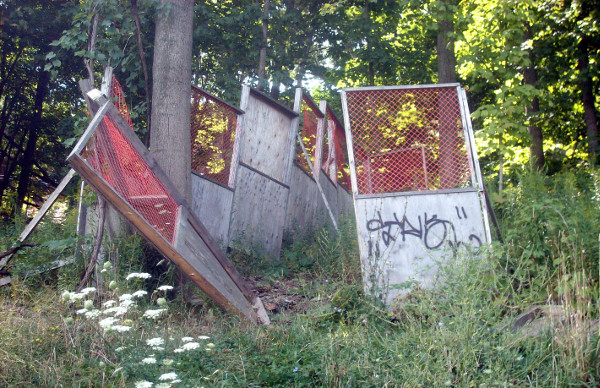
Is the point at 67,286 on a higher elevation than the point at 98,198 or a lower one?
lower

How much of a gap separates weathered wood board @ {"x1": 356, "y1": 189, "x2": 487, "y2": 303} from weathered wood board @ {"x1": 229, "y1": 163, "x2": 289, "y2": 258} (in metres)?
2.15

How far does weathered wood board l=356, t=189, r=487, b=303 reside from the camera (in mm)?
5988

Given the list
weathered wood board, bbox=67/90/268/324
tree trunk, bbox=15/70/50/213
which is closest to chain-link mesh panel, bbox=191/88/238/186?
weathered wood board, bbox=67/90/268/324

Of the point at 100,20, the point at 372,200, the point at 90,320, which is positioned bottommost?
the point at 90,320

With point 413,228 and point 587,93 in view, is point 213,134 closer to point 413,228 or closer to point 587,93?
point 413,228

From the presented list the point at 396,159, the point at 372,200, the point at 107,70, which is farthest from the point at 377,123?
the point at 107,70

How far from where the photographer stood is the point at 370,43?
14516mm

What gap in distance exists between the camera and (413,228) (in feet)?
20.0

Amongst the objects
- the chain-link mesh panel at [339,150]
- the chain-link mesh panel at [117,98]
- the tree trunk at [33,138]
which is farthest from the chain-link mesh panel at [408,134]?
the tree trunk at [33,138]

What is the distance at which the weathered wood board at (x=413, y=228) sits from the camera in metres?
5.99

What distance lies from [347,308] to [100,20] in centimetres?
492

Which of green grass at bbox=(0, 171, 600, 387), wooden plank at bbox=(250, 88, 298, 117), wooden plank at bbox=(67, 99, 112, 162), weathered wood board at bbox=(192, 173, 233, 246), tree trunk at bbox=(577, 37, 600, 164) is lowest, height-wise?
green grass at bbox=(0, 171, 600, 387)

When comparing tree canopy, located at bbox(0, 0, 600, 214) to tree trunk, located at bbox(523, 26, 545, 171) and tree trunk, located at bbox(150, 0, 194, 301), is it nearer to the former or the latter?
tree trunk, located at bbox(523, 26, 545, 171)

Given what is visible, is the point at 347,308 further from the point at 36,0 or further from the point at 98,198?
the point at 36,0
